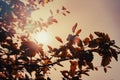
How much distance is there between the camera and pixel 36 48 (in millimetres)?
3604

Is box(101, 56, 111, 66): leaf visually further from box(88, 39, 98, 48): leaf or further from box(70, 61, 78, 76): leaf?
box(70, 61, 78, 76): leaf

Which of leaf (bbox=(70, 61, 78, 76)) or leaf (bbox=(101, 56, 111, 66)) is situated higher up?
leaf (bbox=(70, 61, 78, 76))

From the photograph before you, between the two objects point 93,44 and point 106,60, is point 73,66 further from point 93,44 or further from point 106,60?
point 106,60

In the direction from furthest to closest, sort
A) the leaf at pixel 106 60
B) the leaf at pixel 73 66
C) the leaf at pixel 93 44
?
the leaf at pixel 73 66 < the leaf at pixel 93 44 < the leaf at pixel 106 60

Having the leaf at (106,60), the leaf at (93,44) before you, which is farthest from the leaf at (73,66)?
the leaf at (106,60)

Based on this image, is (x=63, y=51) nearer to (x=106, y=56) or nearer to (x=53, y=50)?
(x=53, y=50)

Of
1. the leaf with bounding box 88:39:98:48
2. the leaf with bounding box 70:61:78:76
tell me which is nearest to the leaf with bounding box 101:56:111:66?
the leaf with bounding box 88:39:98:48

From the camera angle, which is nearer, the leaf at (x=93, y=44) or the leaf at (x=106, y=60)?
the leaf at (x=106, y=60)

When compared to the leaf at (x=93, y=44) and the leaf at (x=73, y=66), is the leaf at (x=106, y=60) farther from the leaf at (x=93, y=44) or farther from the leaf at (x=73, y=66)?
the leaf at (x=73, y=66)

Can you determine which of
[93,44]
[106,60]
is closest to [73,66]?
[93,44]

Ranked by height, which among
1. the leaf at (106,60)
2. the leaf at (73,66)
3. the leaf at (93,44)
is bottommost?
the leaf at (106,60)

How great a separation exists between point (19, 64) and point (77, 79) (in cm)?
102

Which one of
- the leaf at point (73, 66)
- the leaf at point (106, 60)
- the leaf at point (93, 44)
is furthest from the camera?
the leaf at point (73, 66)

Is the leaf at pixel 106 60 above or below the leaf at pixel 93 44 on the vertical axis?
below
